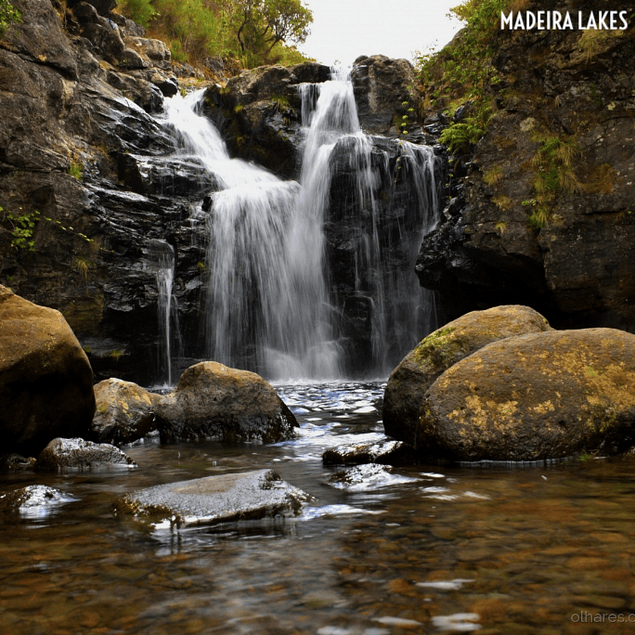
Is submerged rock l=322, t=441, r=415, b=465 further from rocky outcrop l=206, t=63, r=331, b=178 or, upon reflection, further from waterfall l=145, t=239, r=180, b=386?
rocky outcrop l=206, t=63, r=331, b=178

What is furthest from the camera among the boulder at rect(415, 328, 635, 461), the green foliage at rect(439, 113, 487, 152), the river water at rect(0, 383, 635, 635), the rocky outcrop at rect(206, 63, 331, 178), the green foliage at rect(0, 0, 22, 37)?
the rocky outcrop at rect(206, 63, 331, 178)

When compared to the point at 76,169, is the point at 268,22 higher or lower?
higher

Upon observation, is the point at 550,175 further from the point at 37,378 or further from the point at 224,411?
the point at 37,378

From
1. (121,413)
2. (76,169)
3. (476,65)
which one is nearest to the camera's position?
(121,413)

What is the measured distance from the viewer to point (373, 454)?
189 inches

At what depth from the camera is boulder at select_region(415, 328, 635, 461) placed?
442 centimetres

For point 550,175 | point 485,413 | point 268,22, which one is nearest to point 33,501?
point 485,413

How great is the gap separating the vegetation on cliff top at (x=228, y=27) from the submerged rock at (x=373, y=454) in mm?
25156

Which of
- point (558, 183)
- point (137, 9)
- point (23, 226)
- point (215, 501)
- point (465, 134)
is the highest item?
point (137, 9)

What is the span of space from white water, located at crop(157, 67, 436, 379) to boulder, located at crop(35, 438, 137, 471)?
30.8 feet

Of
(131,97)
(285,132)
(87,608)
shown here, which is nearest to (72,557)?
(87,608)

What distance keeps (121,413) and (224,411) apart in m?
1.34

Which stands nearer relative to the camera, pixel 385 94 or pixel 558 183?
pixel 558 183

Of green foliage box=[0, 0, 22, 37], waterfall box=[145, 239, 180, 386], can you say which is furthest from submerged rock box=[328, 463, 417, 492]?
green foliage box=[0, 0, 22, 37]
